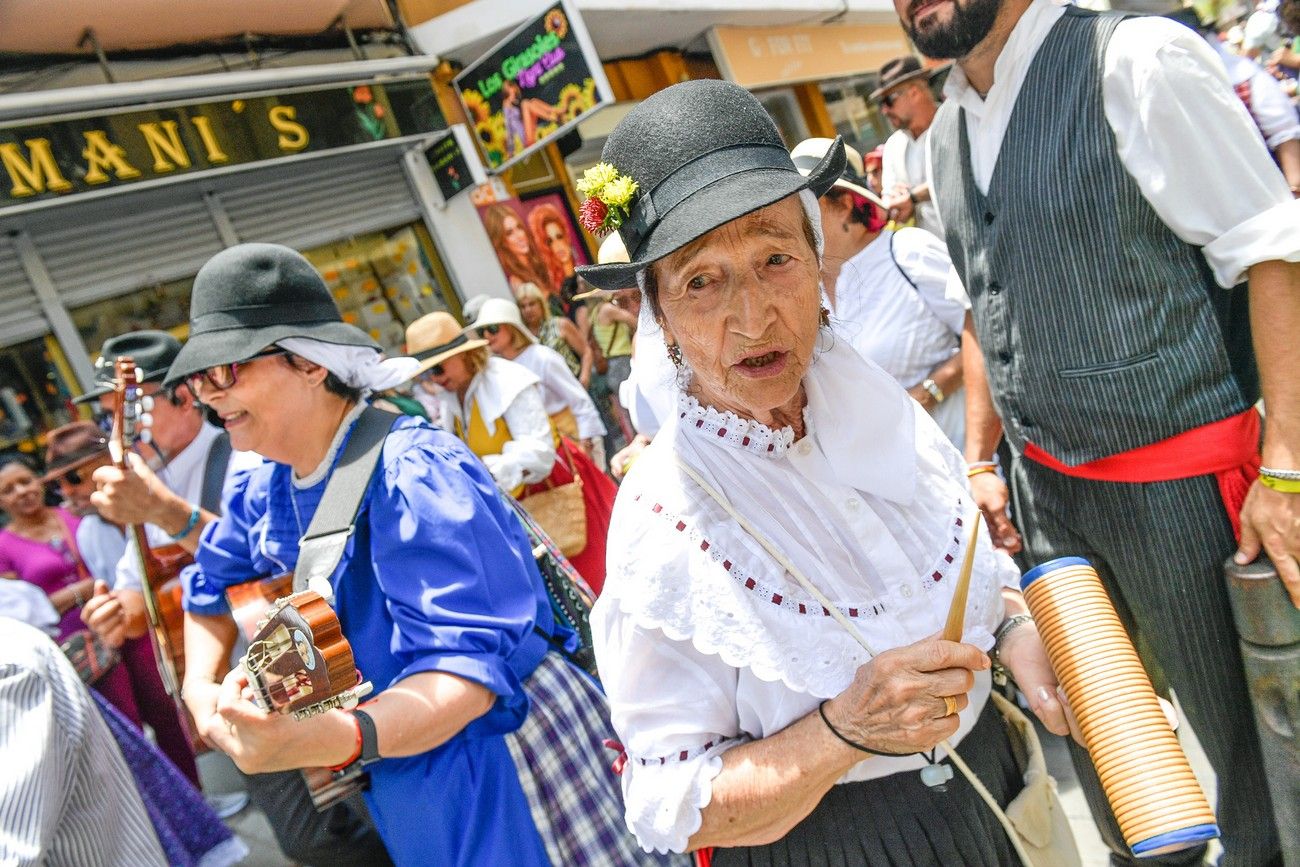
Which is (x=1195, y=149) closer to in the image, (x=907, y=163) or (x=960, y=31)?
(x=960, y=31)

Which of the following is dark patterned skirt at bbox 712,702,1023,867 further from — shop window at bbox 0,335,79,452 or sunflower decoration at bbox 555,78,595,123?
sunflower decoration at bbox 555,78,595,123

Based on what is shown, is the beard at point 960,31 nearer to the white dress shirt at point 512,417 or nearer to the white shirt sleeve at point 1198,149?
the white shirt sleeve at point 1198,149

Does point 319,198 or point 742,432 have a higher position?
point 319,198

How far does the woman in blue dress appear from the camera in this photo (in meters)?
1.75

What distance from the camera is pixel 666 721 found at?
4.05 feet

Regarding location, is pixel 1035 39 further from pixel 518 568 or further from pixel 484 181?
pixel 484 181

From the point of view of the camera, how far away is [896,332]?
267 cm

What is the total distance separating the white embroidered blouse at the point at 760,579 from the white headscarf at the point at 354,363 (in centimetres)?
112

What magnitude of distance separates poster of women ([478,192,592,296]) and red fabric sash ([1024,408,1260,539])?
608 cm

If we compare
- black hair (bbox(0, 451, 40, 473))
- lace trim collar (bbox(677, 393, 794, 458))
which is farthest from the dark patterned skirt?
black hair (bbox(0, 451, 40, 473))

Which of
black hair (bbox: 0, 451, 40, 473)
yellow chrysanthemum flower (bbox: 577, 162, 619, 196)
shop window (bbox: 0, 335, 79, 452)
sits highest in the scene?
shop window (bbox: 0, 335, 79, 452)

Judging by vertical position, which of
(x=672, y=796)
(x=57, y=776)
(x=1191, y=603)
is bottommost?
(x=1191, y=603)

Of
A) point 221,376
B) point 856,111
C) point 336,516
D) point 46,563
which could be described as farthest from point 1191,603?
point 856,111

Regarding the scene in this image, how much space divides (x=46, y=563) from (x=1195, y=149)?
16.8 feet
